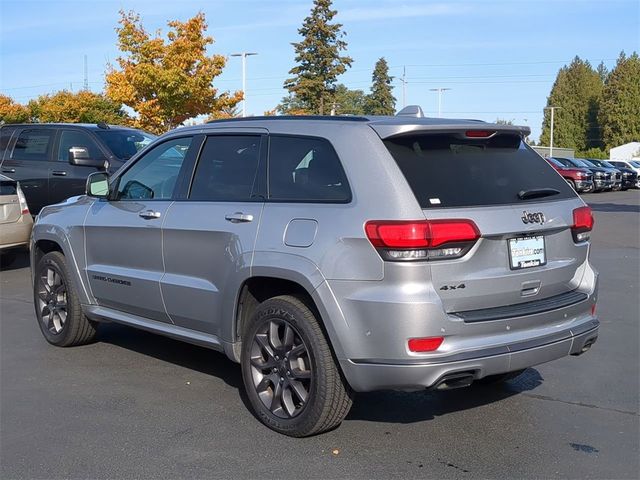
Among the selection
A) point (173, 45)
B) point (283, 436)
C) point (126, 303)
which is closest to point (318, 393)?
point (283, 436)

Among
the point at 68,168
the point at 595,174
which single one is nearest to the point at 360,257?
the point at 68,168

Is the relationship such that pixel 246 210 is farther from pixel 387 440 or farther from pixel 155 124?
pixel 155 124

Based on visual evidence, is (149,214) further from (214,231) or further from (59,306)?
(59,306)

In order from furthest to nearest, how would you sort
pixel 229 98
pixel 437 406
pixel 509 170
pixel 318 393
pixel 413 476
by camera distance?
pixel 229 98, pixel 437 406, pixel 509 170, pixel 318 393, pixel 413 476

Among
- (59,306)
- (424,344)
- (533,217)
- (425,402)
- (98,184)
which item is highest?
(98,184)

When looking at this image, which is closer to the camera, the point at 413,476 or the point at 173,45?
the point at 413,476

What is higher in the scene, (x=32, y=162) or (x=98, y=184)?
(x=32, y=162)

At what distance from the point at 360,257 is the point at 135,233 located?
7.35 ft

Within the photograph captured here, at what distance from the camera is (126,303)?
5898 mm

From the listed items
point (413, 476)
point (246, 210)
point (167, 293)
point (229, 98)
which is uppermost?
point (229, 98)

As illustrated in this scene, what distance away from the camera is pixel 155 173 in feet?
19.4

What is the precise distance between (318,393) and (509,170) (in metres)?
1.77

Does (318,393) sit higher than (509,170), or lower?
lower

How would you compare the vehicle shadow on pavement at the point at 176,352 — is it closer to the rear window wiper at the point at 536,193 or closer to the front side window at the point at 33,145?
the rear window wiper at the point at 536,193
